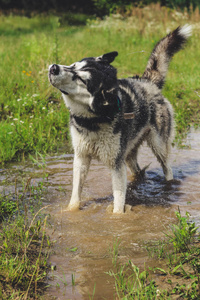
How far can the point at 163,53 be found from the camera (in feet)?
14.9

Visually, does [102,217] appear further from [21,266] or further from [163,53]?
[163,53]

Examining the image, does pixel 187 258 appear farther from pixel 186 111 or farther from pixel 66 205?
pixel 186 111

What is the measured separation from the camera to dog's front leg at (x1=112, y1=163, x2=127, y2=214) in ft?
11.8

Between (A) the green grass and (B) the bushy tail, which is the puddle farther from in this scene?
(B) the bushy tail

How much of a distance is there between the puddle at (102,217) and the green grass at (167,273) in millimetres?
95

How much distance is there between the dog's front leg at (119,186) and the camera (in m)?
3.59

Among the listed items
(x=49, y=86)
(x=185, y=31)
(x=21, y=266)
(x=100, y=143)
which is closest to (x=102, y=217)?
(x=100, y=143)

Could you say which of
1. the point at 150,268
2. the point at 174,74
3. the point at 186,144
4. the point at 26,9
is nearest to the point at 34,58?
the point at 174,74

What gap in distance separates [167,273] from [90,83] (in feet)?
5.34

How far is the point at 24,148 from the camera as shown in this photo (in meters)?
5.13

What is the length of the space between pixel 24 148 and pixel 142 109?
188 cm

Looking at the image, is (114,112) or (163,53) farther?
(163,53)

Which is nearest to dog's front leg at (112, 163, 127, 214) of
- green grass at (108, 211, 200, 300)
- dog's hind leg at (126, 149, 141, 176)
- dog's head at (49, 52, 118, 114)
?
dog's head at (49, 52, 118, 114)

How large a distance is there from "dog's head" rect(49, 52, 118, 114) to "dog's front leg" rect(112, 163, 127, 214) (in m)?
0.63
